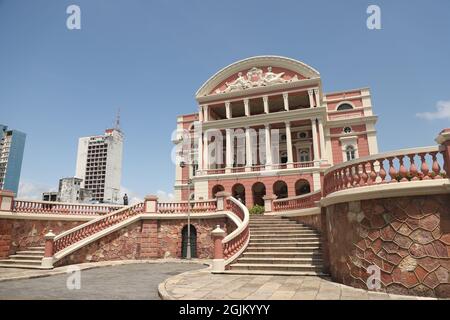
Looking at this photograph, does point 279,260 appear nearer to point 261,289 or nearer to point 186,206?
point 261,289

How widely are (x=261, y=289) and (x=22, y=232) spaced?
14325 mm

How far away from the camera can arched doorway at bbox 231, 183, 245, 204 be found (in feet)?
98.5

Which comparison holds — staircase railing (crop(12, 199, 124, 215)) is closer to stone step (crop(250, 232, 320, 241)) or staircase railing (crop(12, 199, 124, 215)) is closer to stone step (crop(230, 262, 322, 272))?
stone step (crop(250, 232, 320, 241))

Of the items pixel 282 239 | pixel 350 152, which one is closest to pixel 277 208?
pixel 282 239

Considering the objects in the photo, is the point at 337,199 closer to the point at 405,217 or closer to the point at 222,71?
the point at 405,217

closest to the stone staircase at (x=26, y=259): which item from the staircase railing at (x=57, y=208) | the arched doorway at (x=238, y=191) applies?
the staircase railing at (x=57, y=208)

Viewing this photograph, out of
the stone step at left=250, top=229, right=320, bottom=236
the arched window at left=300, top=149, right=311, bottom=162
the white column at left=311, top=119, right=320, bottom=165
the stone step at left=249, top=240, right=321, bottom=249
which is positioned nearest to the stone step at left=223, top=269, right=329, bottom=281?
the stone step at left=249, top=240, right=321, bottom=249

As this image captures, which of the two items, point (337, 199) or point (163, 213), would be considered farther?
point (163, 213)

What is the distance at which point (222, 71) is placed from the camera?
34.0m

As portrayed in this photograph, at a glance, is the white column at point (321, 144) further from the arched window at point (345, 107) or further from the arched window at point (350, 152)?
the arched window at point (345, 107)

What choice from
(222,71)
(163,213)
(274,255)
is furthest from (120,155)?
(274,255)

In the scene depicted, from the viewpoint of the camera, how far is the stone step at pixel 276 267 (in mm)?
9602
